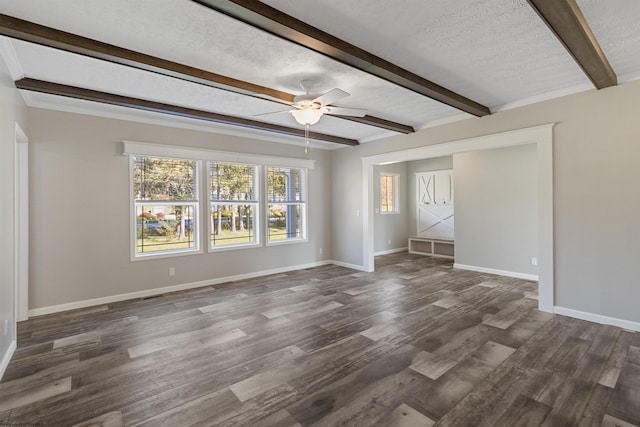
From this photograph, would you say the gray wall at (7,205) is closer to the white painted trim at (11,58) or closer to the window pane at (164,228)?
the white painted trim at (11,58)

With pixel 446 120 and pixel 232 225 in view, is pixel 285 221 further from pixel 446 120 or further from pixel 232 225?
pixel 446 120

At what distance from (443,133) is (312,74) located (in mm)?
2732

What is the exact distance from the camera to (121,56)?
257 centimetres

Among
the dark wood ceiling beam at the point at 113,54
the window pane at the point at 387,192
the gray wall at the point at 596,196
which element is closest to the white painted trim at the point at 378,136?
the gray wall at the point at 596,196

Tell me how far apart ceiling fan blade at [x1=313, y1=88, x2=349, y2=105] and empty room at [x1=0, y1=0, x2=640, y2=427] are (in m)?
0.02

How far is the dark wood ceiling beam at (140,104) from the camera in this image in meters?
3.23

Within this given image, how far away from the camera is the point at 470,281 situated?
535 centimetres

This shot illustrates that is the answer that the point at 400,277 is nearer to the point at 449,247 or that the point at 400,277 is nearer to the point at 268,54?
the point at 449,247

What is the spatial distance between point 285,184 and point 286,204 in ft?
1.35

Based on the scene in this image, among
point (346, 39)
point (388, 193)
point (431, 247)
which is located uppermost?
point (346, 39)

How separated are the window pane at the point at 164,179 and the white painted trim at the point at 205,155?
0.15 metres

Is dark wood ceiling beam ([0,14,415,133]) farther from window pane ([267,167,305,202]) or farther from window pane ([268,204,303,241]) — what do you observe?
window pane ([268,204,303,241])

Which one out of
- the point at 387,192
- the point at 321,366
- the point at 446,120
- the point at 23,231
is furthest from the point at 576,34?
the point at 387,192

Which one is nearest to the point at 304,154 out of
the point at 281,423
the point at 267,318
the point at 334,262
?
the point at 334,262
